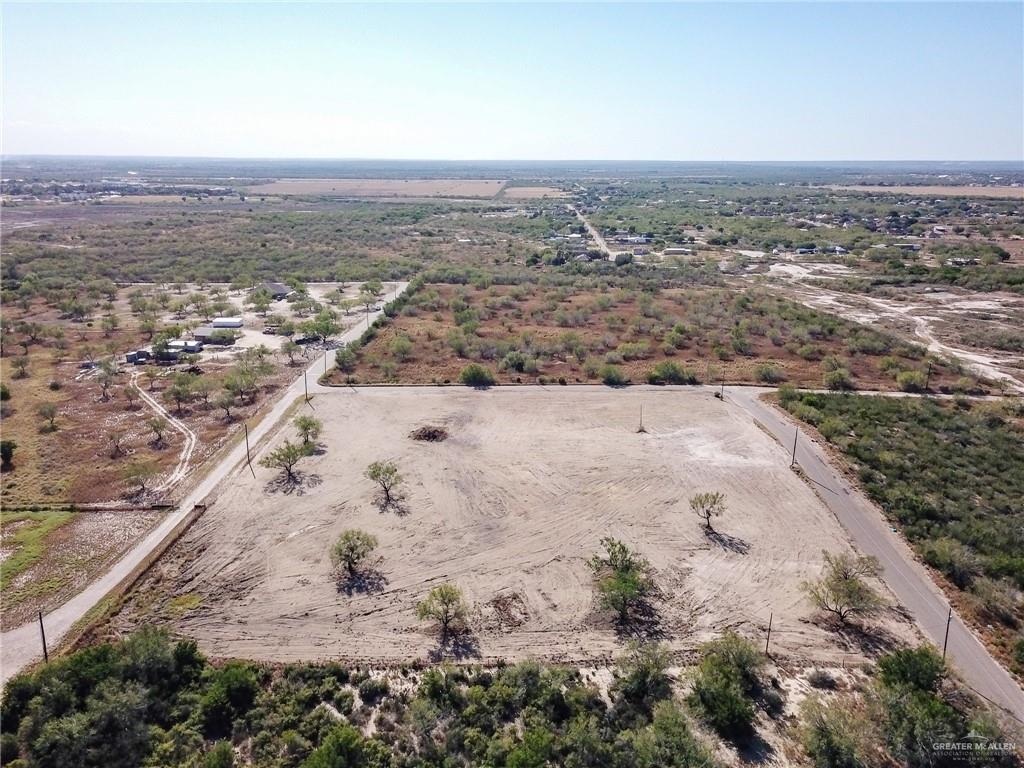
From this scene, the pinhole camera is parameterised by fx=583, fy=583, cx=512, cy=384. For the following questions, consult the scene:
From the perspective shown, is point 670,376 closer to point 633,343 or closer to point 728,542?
point 633,343

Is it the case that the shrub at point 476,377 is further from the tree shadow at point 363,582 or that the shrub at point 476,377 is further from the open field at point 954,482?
the tree shadow at point 363,582

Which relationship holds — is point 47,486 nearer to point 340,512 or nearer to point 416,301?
point 340,512

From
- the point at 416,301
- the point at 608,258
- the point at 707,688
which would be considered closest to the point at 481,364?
the point at 416,301

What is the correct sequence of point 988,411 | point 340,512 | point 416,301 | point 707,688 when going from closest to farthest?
point 707,688 → point 340,512 → point 988,411 → point 416,301

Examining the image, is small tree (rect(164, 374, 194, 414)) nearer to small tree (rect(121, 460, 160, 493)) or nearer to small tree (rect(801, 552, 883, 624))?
small tree (rect(121, 460, 160, 493))

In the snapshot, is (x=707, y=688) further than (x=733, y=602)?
No

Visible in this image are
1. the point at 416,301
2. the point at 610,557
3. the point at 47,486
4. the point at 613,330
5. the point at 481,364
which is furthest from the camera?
the point at 416,301

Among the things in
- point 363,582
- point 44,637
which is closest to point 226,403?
point 44,637
